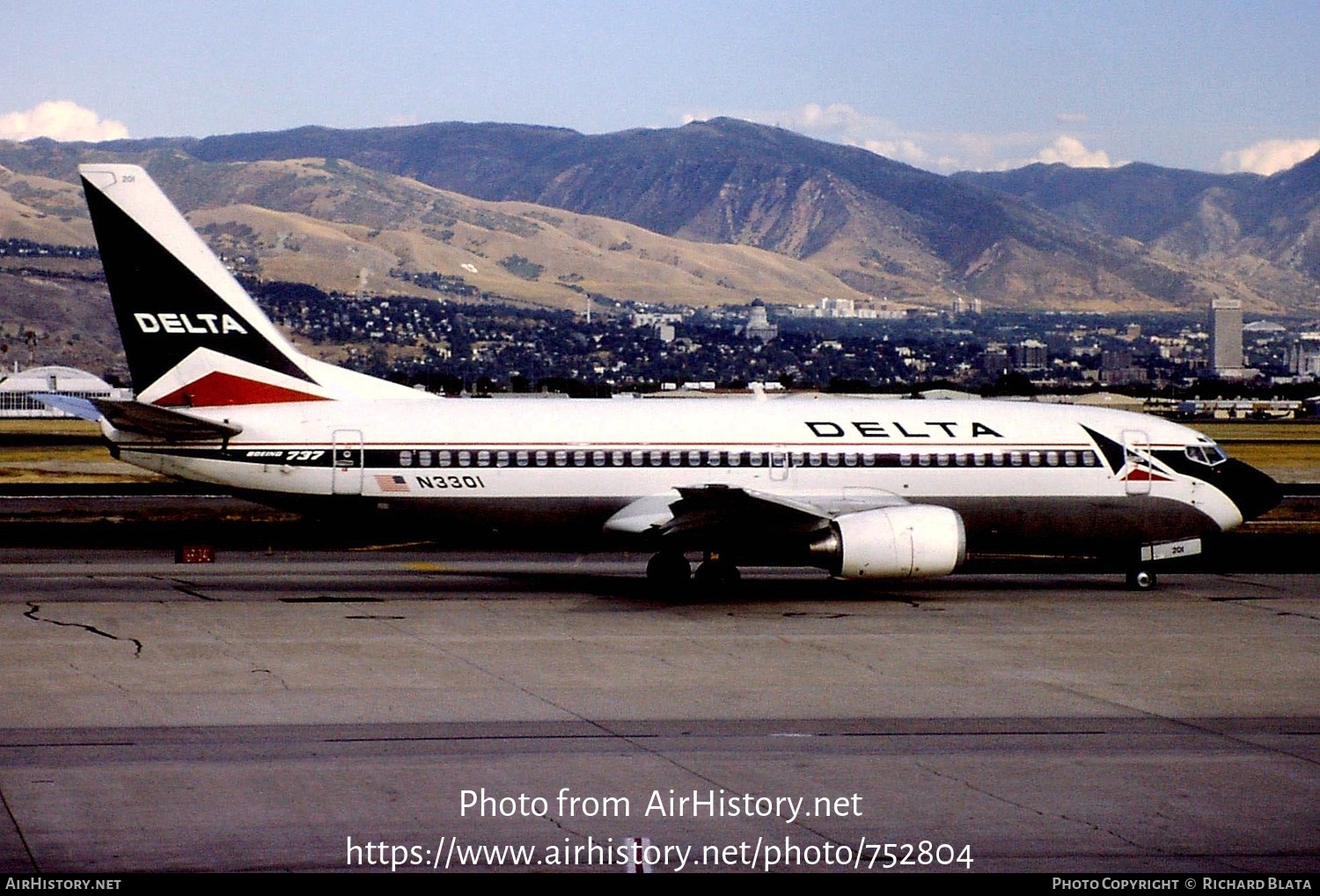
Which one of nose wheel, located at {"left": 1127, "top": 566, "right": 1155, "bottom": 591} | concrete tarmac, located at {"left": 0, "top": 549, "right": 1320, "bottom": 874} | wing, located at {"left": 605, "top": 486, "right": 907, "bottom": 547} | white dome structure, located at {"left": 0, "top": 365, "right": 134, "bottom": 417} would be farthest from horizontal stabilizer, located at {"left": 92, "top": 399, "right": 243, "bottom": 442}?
white dome structure, located at {"left": 0, "top": 365, "right": 134, "bottom": 417}

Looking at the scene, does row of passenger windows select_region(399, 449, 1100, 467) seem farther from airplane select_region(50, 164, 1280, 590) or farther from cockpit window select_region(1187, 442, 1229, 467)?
cockpit window select_region(1187, 442, 1229, 467)

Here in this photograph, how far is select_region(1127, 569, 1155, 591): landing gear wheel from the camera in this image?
31.9 meters

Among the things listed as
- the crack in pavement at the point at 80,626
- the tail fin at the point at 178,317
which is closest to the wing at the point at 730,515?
the tail fin at the point at 178,317

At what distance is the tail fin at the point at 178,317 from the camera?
29766mm

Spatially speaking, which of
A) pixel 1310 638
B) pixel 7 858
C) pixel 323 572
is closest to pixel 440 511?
pixel 323 572

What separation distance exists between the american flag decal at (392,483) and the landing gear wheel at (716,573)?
5665 millimetres

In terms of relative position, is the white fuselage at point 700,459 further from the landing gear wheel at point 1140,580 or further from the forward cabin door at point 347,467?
the landing gear wheel at point 1140,580

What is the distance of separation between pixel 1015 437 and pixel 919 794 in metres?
17.3

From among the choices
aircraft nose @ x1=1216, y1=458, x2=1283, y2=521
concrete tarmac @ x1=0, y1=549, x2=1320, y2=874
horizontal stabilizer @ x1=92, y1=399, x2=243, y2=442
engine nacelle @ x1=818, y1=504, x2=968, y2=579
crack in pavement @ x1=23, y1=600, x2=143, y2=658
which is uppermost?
horizontal stabilizer @ x1=92, y1=399, x2=243, y2=442

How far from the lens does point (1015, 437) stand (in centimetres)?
3173

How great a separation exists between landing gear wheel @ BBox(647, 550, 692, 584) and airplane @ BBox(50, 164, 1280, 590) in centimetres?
4

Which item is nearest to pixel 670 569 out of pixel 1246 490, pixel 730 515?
pixel 730 515

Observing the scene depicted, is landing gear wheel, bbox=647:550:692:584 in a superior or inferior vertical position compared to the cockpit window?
inferior

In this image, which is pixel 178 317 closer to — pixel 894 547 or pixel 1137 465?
pixel 894 547
